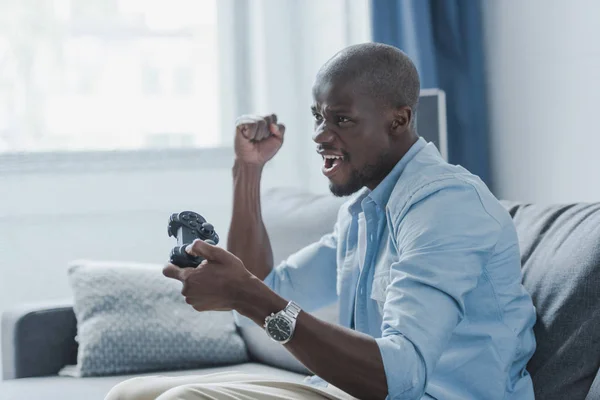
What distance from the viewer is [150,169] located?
3.23 metres

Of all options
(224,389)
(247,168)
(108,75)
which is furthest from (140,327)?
(108,75)

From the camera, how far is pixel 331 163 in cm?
158

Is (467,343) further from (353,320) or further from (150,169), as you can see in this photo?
(150,169)

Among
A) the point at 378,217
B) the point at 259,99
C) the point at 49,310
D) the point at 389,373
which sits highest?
the point at 259,99

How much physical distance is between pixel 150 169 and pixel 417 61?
109cm

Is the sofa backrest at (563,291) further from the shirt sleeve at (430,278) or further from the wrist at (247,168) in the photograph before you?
the wrist at (247,168)

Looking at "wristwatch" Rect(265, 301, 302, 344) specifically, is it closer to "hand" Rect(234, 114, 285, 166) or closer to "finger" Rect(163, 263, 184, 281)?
"finger" Rect(163, 263, 184, 281)

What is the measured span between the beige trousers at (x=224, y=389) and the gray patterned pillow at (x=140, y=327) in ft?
2.04

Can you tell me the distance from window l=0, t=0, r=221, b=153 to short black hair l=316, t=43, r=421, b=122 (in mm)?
1847

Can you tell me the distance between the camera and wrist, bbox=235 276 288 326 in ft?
4.22

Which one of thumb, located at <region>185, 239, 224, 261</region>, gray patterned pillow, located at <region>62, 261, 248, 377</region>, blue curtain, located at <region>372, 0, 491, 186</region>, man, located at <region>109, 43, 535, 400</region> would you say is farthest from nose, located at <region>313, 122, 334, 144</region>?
blue curtain, located at <region>372, 0, 491, 186</region>

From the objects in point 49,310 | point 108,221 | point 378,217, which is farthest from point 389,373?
point 108,221

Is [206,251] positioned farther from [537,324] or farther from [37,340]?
[37,340]

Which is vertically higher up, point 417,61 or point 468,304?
point 417,61
